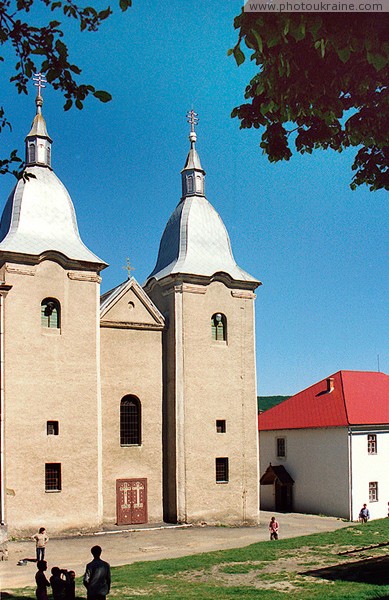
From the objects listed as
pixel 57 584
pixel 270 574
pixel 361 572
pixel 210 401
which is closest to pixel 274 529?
pixel 210 401

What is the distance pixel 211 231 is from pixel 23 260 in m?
9.98

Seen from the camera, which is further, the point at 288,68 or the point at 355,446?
the point at 355,446

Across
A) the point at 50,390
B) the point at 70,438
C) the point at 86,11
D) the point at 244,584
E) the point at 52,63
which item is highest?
the point at 86,11

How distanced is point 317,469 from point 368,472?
2706mm

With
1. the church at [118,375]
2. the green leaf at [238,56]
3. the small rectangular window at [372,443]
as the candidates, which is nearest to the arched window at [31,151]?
the church at [118,375]

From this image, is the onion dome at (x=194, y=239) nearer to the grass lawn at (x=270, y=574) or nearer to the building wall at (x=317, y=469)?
the building wall at (x=317, y=469)

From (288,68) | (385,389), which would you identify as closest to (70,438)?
(385,389)

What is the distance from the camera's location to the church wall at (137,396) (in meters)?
29.8

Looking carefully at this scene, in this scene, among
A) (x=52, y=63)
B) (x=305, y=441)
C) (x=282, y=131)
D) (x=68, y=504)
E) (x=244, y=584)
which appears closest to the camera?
(x=52, y=63)

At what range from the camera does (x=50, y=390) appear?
91.5 feet

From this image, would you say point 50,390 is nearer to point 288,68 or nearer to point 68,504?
point 68,504

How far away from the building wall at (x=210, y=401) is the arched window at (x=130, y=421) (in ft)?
4.92

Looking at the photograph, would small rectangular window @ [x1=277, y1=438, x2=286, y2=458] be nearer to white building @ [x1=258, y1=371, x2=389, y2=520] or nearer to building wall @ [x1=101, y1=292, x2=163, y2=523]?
white building @ [x1=258, y1=371, x2=389, y2=520]

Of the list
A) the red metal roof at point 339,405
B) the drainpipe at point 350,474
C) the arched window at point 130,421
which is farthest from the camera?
the red metal roof at point 339,405
